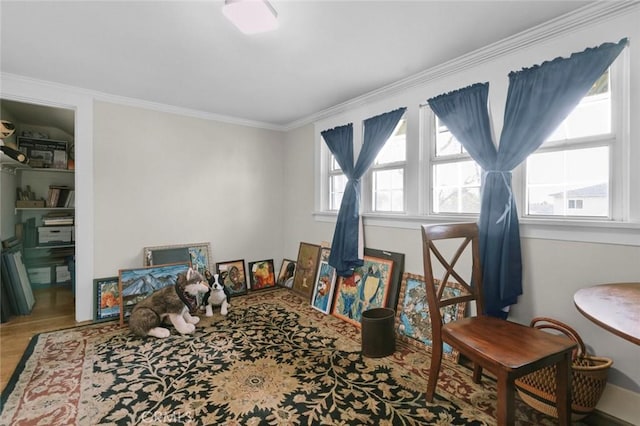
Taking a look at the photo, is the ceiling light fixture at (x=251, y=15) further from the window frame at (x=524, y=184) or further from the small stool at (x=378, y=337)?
the small stool at (x=378, y=337)

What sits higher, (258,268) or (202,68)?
(202,68)

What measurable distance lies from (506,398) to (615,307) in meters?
0.63

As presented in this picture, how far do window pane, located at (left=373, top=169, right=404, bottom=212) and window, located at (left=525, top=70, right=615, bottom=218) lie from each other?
46.7 inches

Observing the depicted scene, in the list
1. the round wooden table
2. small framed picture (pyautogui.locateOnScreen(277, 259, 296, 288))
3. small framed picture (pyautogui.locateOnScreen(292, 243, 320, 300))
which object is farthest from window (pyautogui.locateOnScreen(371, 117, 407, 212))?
Result: the round wooden table

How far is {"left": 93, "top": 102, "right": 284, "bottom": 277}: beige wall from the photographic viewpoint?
332 cm

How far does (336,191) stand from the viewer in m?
4.02

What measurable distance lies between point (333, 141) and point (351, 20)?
179cm

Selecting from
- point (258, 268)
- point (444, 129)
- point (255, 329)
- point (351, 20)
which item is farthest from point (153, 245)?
point (444, 129)

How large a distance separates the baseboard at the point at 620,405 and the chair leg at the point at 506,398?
0.83 meters

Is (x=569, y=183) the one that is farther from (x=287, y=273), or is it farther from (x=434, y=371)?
(x=287, y=273)

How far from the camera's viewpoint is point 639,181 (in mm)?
1715

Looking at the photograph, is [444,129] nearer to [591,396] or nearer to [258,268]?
[591,396]

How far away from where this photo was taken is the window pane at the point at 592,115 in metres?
1.89

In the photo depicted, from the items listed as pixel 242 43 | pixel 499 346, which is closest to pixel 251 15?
pixel 242 43
